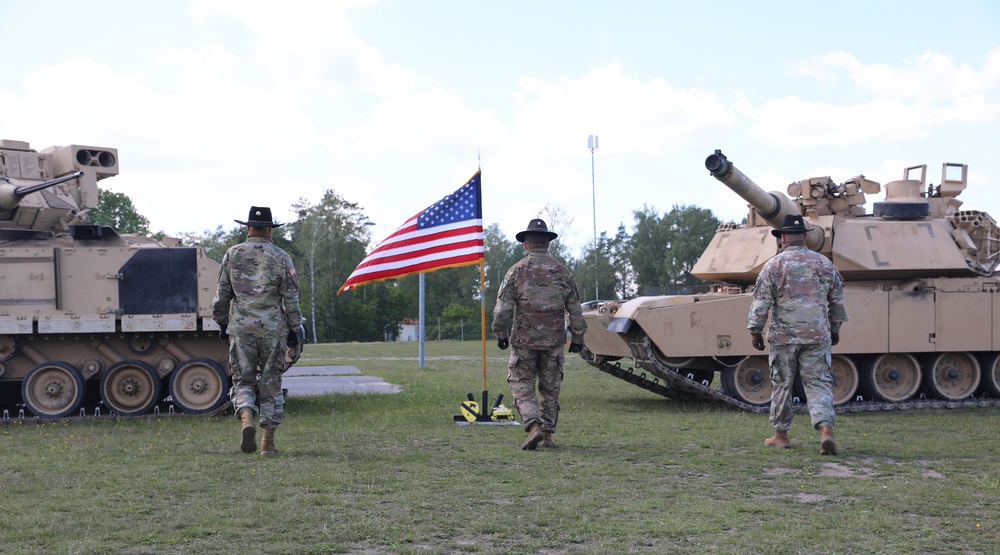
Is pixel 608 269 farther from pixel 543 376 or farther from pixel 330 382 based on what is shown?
pixel 543 376

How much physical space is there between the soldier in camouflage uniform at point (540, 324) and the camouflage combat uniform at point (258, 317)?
1.96 m

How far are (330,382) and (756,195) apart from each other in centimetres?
1032

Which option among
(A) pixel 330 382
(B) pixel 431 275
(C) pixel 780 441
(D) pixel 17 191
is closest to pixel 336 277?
(B) pixel 431 275

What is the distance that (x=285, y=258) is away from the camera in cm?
905

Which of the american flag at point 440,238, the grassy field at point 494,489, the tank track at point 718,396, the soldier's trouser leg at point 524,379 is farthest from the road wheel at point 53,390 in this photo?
the tank track at point 718,396

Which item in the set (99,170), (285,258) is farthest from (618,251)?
(285,258)

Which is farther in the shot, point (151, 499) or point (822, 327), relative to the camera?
point (822, 327)

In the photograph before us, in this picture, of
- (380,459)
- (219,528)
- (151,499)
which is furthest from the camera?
(380,459)

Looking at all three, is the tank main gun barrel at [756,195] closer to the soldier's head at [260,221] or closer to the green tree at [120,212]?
the soldier's head at [260,221]

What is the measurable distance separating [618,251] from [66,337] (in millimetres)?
64629

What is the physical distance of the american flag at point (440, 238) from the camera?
1224 cm

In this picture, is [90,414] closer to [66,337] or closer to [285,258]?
[66,337]

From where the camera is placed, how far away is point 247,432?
29.5 feet

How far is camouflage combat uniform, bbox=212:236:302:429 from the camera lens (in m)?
8.91
